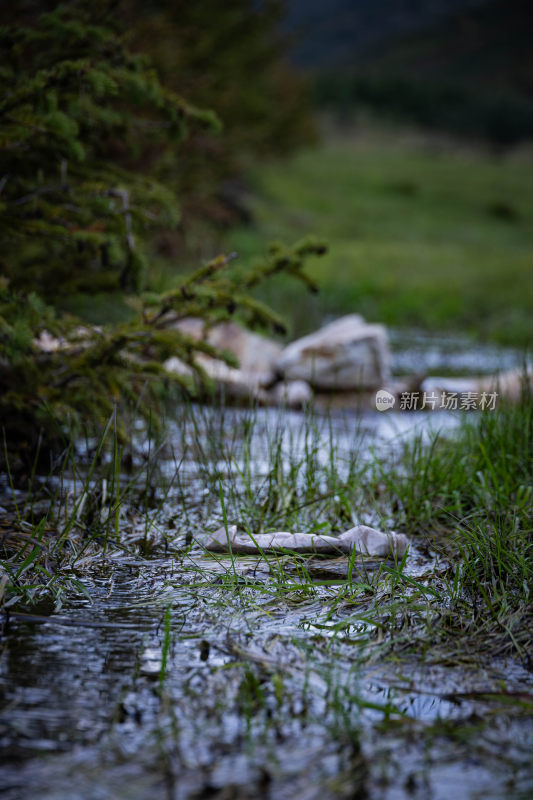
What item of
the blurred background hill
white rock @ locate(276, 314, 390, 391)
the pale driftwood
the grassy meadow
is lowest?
the pale driftwood

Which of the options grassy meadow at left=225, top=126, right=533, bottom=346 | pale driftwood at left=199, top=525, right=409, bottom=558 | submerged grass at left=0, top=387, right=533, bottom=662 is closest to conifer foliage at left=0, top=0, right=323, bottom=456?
submerged grass at left=0, top=387, right=533, bottom=662

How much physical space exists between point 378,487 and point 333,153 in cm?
4037

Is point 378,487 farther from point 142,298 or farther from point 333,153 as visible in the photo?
point 333,153

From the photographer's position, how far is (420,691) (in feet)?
6.10

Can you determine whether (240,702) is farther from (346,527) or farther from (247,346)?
(247,346)

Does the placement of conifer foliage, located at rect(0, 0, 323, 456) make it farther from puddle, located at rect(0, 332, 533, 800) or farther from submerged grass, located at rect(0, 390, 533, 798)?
puddle, located at rect(0, 332, 533, 800)

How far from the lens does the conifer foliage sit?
338 centimetres

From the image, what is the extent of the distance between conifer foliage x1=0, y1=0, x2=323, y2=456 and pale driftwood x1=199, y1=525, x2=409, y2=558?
2.45 ft

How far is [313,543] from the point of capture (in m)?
2.67

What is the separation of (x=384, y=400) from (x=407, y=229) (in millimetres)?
20832

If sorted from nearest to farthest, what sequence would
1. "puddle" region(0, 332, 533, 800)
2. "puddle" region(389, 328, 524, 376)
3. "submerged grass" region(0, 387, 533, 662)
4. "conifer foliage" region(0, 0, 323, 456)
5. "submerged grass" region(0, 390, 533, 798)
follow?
"puddle" region(0, 332, 533, 800) → "submerged grass" region(0, 390, 533, 798) → "submerged grass" region(0, 387, 533, 662) → "conifer foliage" region(0, 0, 323, 456) → "puddle" region(389, 328, 524, 376)

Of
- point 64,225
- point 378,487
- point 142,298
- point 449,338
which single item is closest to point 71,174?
point 64,225

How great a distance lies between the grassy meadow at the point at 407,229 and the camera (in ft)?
37.9

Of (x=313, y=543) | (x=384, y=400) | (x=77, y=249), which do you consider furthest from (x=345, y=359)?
(x=313, y=543)
